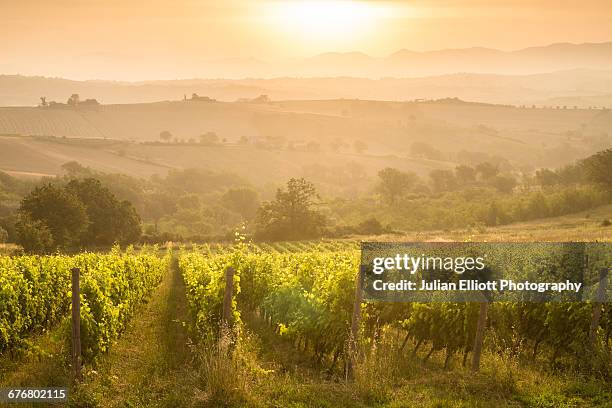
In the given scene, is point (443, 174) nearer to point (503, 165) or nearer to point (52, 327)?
point (503, 165)

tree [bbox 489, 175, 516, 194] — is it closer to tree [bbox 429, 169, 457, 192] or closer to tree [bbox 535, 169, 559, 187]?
tree [bbox 535, 169, 559, 187]

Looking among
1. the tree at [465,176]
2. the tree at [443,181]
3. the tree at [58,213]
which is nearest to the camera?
the tree at [58,213]

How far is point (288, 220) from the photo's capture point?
80000 millimetres

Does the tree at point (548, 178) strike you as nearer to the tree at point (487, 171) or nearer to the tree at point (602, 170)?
the tree at point (487, 171)

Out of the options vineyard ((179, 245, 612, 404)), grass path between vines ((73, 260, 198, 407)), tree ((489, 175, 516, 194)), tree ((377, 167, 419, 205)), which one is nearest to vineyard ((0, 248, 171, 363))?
grass path between vines ((73, 260, 198, 407))

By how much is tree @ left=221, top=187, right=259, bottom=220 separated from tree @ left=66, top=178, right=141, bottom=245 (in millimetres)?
58461

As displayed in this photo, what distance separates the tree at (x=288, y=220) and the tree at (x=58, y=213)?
1077 inches

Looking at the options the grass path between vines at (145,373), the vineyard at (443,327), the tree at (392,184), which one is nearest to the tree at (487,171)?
the tree at (392,184)

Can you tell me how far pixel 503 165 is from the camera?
199750 mm

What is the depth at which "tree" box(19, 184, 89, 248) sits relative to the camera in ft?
182

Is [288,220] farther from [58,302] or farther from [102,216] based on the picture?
[58,302]

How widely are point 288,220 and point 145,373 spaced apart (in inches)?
2673

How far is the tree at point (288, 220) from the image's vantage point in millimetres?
78875

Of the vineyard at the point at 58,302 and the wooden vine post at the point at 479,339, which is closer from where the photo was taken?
the wooden vine post at the point at 479,339
